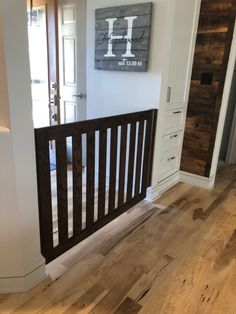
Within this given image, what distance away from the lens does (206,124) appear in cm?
274

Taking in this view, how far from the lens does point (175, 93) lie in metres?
2.48

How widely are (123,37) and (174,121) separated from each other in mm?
966

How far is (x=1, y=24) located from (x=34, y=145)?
1.82 ft

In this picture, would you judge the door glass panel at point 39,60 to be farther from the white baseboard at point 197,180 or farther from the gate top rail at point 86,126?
the white baseboard at point 197,180

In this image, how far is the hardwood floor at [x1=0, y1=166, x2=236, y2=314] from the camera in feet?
4.63

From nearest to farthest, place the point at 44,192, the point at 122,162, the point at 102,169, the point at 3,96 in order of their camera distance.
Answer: the point at 3,96 → the point at 44,192 → the point at 102,169 → the point at 122,162

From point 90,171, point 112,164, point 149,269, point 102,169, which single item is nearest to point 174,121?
point 112,164

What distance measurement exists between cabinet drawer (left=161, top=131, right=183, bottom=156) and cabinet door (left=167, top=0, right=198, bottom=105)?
14.2 inches

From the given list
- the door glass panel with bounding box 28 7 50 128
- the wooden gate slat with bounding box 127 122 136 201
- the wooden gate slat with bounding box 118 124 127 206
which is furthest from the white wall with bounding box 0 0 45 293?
the door glass panel with bounding box 28 7 50 128

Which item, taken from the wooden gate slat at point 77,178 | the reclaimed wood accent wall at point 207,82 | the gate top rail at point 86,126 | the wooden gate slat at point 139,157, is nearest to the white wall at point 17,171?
the gate top rail at point 86,126

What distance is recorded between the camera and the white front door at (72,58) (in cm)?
287

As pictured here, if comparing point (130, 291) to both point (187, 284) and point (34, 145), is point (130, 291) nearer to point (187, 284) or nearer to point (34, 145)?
point (187, 284)

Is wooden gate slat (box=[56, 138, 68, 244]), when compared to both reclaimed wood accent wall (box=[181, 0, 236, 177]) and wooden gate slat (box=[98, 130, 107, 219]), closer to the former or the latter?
wooden gate slat (box=[98, 130, 107, 219])

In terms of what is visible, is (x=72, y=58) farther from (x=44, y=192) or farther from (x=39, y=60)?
(x=44, y=192)
